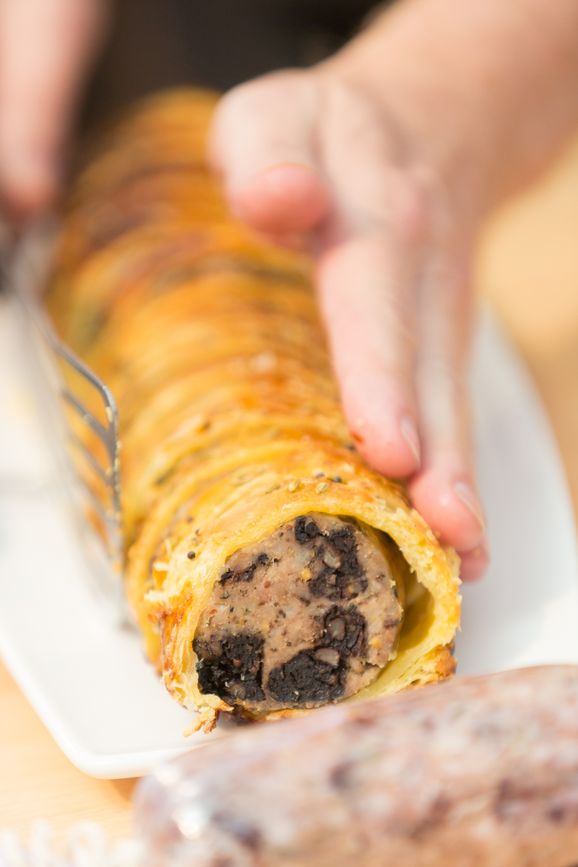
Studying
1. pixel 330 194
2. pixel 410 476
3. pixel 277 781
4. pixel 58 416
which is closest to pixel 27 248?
pixel 58 416

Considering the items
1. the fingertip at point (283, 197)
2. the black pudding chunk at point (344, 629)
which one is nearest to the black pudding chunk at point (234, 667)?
the black pudding chunk at point (344, 629)

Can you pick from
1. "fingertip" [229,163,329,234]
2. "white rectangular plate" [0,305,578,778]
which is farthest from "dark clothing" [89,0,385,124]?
"fingertip" [229,163,329,234]

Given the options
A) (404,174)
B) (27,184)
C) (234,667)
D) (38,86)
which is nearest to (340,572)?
(234,667)

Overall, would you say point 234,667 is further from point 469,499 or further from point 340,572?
point 469,499

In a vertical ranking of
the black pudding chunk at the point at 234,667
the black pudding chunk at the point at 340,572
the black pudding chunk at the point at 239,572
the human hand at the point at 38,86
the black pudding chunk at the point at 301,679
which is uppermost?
the human hand at the point at 38,86

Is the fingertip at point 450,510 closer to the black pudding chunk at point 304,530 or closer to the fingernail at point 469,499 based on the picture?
the fingernail at point 469,499

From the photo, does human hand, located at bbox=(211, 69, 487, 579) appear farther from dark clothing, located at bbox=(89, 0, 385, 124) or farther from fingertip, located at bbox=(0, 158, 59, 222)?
dark clothing, located at bbox=(89, 0, 385, 124)
